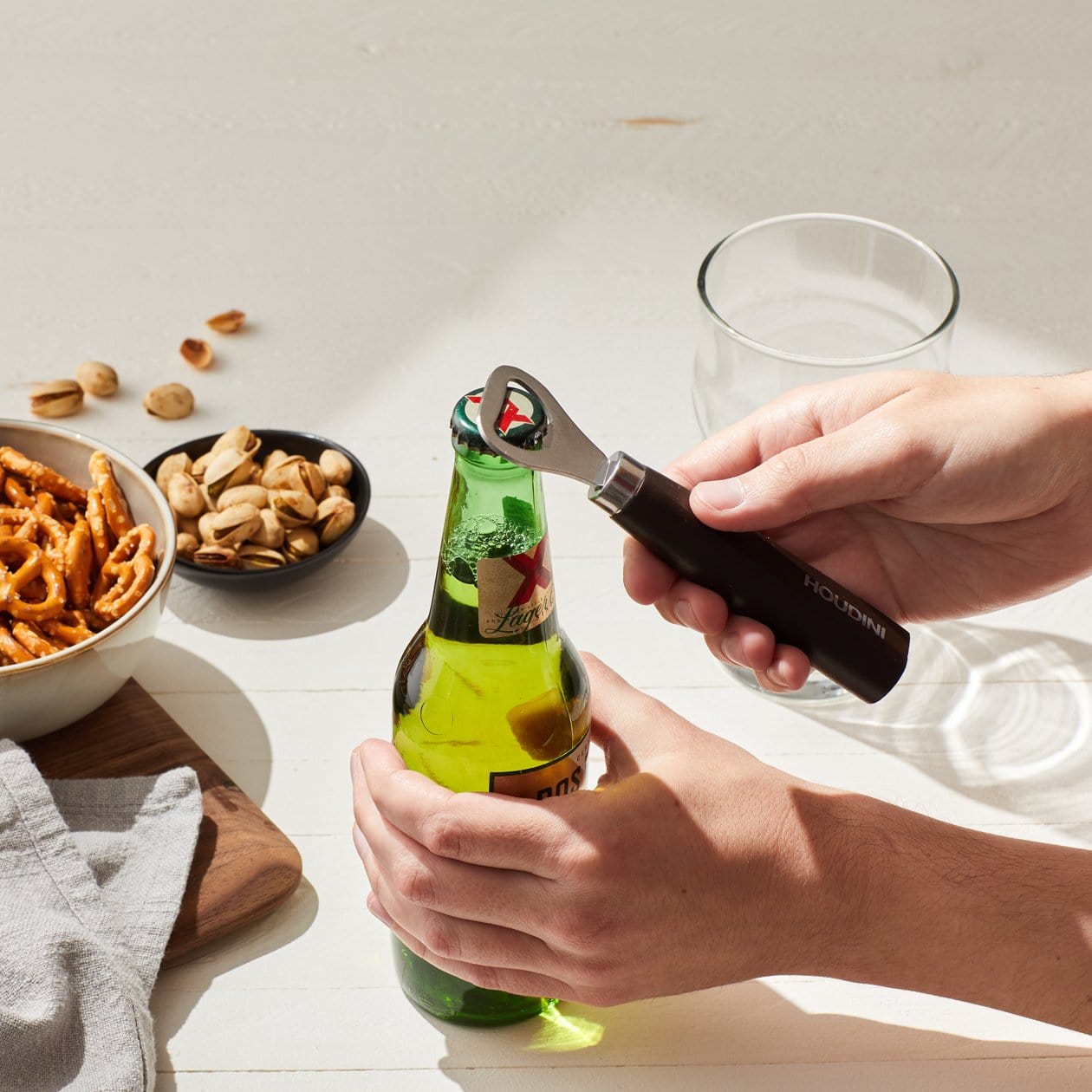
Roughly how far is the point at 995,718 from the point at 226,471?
1.99 feet

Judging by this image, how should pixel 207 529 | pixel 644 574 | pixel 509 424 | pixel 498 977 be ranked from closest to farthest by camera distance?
pixel 509 424
pixel 498 977
pixel 644 574
pixel 207 529

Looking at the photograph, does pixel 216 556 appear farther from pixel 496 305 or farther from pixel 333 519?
pixel 496 305

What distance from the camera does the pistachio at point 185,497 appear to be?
1024 millimetres

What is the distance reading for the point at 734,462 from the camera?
0.87 meters

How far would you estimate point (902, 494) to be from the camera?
2.67 ft

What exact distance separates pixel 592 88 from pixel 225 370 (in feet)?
2.38

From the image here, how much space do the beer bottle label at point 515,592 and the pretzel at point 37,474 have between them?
0.42 metres

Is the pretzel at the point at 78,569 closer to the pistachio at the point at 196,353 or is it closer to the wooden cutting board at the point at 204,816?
the wooden cutting board at the point at 204,816

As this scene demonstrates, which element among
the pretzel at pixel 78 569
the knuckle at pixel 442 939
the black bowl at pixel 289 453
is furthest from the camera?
the black bowl at pixel 289 453

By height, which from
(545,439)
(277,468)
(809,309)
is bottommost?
(277,468)

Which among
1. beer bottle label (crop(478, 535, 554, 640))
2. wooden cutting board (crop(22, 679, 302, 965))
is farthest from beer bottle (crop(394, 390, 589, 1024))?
wooden cutting board (crop(22, 679, 302, 965))

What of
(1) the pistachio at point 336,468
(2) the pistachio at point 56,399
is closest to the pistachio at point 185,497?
(1) the pistachio at point 336,468

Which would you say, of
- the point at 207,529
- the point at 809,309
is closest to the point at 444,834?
the point at 207,529

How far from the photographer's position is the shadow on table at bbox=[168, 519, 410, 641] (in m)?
1.01
